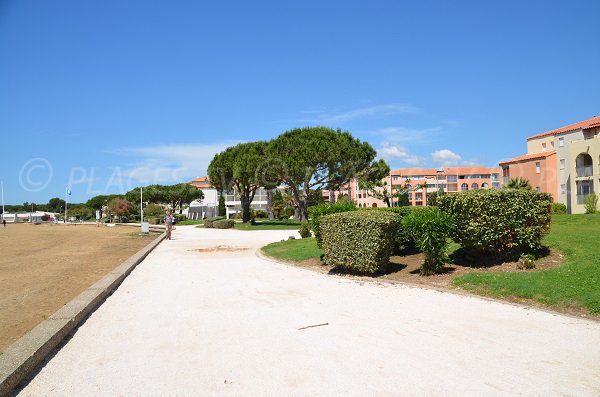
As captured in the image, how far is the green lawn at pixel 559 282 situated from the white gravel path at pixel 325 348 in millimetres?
494

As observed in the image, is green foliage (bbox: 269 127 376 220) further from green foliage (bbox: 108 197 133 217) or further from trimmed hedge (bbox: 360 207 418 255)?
green foliage (bbox: 108 197 133 217)

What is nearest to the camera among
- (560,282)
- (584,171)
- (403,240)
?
(560,282)

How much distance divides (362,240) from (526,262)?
10.3 ft

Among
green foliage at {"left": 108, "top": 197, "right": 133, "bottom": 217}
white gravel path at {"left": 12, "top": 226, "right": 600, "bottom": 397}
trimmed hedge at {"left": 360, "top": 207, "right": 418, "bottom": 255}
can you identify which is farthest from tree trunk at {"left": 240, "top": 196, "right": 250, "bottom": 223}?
white gravel path at {"left": 12, "top": 226, "right": 600, "bottom": 397}

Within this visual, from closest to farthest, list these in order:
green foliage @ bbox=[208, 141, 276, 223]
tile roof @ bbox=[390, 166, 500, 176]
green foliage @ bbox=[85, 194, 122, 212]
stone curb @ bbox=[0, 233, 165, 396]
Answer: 1. stone curb @ bbox=[0, 233, 165, 396]
2. green foliage @ bbox=[208, 141, 276, 223]
3. tile roof @ bbox=[390, 166, 500, 176]
4. green foliage @ bbox=[85, 194, 122, 212]

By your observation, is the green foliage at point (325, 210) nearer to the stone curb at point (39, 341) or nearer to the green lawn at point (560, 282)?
the green lawn at point (560, 282)

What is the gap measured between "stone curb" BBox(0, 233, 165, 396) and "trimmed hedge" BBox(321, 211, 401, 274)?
488 cm

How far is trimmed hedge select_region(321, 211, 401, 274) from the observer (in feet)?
32.9

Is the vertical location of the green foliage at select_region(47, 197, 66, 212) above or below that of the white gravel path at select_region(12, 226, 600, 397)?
above

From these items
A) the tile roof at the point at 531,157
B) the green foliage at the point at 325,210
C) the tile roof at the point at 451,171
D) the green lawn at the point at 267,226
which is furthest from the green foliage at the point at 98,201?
the green foliage at the point at 325,210

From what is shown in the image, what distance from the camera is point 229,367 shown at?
4562 mm

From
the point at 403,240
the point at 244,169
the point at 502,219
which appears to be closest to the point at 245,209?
the point at 244,169

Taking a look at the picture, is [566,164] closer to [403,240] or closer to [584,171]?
[584,171]

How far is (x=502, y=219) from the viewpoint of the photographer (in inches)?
376
